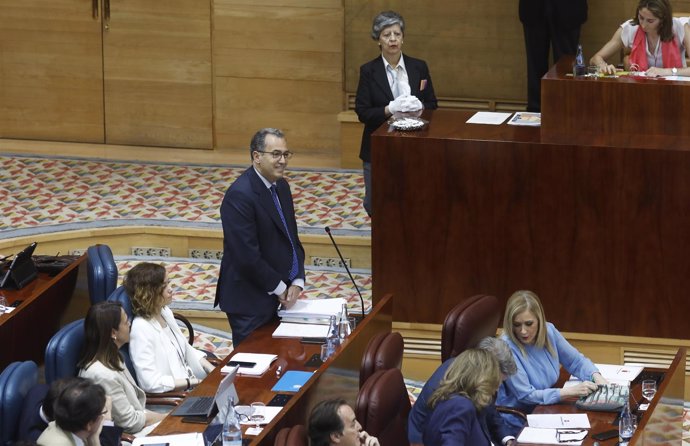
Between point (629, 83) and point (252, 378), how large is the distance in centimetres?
266

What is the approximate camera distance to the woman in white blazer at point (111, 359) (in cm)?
534

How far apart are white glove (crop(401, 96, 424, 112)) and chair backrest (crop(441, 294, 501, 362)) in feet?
5.89

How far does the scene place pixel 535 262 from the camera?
22.6 feet

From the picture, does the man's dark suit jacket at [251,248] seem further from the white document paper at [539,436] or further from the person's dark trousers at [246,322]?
the white document paper at [539,436]

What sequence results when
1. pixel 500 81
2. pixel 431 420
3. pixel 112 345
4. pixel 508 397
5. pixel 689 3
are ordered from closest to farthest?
pixel 431 420, pixel 112 345, pixel 508 397, pixel 689 3, pixel 500 81

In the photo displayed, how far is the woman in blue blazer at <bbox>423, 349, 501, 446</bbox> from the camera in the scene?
4.85 m

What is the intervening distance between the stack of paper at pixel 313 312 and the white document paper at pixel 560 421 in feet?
3.51

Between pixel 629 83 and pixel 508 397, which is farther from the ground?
pixel 629 83

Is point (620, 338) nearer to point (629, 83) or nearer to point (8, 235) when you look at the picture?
point (629, 83)

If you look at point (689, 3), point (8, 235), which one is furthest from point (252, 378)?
point (689, 3)

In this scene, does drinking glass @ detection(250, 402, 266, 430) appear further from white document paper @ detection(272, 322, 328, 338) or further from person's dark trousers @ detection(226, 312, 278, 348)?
person's dark trousers @ detection(226, 312, 278, 348)

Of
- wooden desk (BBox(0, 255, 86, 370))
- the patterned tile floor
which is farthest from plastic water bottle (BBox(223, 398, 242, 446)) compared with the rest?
the patterned tile floor

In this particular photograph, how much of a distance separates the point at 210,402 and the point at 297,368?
1.82ft

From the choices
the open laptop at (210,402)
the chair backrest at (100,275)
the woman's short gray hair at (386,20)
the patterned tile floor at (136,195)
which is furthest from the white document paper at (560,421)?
the patterned tile floor at (136,195)
